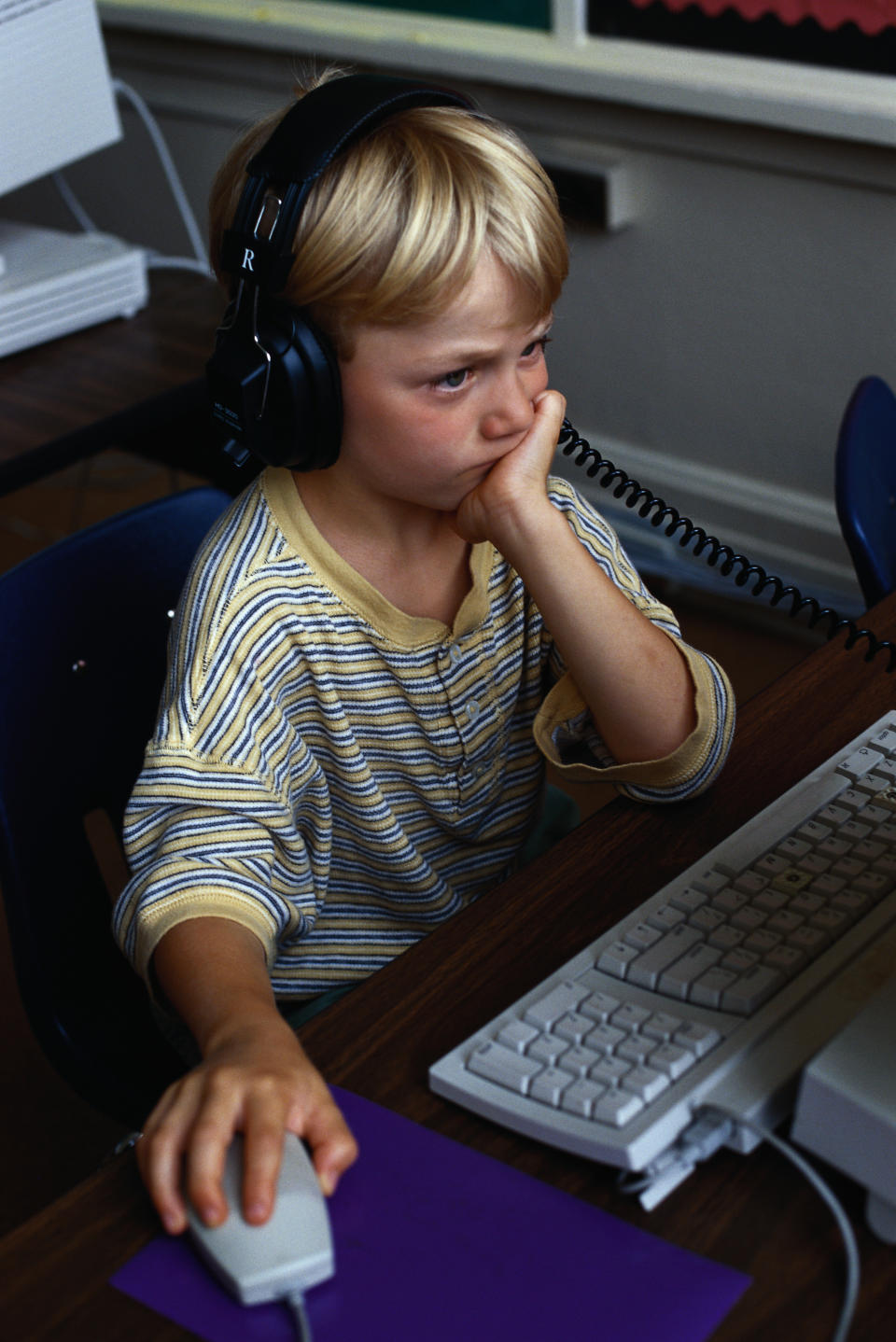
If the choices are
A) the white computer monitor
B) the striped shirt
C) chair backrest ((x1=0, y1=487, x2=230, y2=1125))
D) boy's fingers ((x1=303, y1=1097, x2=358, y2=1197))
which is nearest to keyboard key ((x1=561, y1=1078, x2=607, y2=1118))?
boy's fingers ((x1=303, y1=1097, x2=358, y2=1197))

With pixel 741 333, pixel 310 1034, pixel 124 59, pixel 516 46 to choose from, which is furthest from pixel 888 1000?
pixel 124 59

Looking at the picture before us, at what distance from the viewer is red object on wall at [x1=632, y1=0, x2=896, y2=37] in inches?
81.5

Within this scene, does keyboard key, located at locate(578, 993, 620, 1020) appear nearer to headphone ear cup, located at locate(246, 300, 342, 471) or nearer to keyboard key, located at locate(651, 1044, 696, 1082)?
keyboard key, located at locate(651, 1044, 696, 1082)

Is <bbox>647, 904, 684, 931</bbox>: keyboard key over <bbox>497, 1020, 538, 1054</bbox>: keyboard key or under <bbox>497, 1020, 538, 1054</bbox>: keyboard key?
under

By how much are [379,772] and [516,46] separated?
188cm

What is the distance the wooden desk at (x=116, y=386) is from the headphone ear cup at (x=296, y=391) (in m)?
0.68

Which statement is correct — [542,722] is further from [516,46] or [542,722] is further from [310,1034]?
[516,46]

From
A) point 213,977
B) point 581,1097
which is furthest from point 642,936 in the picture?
point 213,977

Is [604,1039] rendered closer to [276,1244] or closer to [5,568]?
[276,1244]

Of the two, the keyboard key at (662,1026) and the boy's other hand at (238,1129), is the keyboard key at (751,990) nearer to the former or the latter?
the keyboard key at (662,1026)

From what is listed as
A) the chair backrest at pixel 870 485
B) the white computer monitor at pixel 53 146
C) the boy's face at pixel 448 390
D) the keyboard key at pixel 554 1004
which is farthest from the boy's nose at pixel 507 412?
the white computer monitor at pixel 53 146

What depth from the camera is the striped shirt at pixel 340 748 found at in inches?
34.5

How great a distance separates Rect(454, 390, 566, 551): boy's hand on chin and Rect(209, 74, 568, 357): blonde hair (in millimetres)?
76

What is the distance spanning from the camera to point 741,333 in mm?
2410
